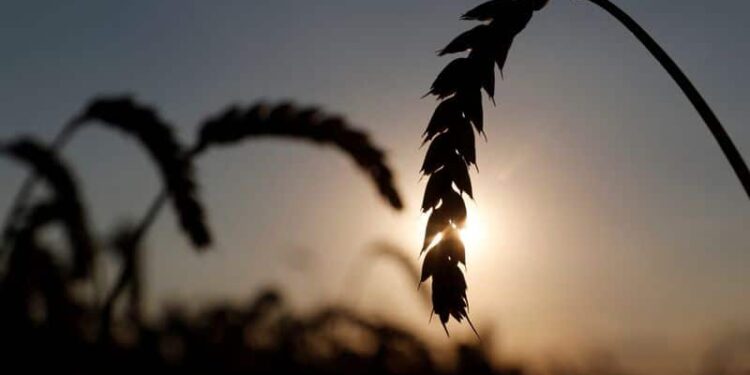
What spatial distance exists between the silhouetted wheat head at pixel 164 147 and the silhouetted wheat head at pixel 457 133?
262cm

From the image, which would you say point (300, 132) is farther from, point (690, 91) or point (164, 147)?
point (690, 91)

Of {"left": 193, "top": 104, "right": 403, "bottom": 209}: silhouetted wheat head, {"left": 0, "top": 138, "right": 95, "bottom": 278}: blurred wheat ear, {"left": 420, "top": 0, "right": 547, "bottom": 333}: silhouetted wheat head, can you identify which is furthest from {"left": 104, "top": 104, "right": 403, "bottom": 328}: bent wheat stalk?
{"left": 420, "top": 0, "right": 547, "bottom": 333}: silhouetted wheat head

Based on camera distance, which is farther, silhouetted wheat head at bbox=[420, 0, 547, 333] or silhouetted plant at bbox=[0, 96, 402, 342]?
silhouetted plant at bbox=[0, 96, 402, 342]

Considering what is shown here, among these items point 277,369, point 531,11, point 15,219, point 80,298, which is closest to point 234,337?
point 277,369

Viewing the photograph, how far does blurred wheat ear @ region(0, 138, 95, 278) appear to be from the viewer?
22.5ft

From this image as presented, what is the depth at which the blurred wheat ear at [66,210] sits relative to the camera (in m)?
6.87

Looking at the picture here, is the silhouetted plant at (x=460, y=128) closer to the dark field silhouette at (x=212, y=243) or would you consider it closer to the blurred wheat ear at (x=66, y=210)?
the dark field silhouette at (x=212, y=243)

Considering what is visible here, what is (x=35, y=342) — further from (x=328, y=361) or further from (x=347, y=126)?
(x=328, y=361)

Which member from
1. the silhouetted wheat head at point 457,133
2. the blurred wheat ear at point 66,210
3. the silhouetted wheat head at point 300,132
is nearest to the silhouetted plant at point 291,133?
the silhouetted wheat head at point 300,132

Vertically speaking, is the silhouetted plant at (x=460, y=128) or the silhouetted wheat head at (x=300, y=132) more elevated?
the silhouetted wheat head at (x=300, y=132)

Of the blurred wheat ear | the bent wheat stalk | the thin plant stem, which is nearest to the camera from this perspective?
the thin plant stem

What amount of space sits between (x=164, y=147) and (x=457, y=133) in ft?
9.94

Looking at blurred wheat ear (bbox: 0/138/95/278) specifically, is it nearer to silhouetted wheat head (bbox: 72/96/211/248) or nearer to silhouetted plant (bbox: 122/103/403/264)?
silhouetted wheat head (bbox: 72/96/211/248)

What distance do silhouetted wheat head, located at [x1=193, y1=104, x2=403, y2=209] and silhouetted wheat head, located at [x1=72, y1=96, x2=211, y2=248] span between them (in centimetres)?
18
